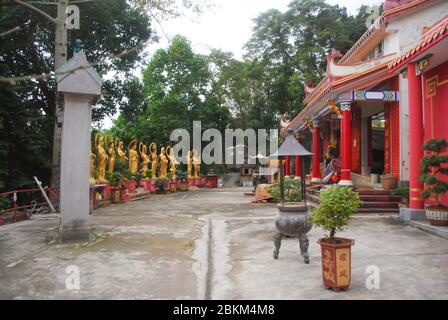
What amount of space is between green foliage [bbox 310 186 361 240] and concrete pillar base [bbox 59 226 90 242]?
4.53m

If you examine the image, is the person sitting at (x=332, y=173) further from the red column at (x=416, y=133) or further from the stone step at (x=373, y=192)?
the red column at (x=416, y=133)

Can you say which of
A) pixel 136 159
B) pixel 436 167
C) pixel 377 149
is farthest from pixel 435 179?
pixel 136 159

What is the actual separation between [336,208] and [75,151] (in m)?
4.91

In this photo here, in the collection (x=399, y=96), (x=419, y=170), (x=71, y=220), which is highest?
(x=399, y=96)

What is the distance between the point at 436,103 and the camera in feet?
29.6

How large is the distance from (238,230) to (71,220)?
10.8 ft

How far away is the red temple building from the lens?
27.9ft

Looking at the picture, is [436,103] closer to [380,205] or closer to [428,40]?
[428,40]

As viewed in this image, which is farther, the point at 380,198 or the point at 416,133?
the point at 380,198

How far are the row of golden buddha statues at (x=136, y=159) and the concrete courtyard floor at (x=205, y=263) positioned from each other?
629 centimetres

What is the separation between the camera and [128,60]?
59.4ft

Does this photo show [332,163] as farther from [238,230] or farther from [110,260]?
[110,260]
